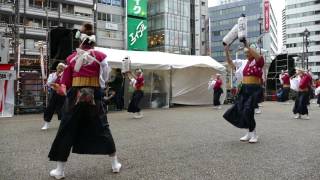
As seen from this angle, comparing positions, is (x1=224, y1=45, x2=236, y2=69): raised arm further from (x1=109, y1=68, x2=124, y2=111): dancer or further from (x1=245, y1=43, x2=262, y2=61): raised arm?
(x1=109, y1=68, x2=124, y2=111): dancer

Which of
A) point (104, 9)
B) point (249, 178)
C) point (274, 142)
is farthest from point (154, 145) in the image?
point (104, 9)

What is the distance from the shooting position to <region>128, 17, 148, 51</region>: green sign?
51.9m

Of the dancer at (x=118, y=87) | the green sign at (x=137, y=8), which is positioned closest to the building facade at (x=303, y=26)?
the green sign at (x=137, y=8)

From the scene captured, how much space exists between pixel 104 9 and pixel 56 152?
49.8 m

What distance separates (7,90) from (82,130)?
10675 mm

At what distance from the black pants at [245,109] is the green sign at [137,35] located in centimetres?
4473

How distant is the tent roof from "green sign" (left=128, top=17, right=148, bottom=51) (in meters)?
30.4

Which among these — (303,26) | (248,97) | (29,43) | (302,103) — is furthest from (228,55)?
(303,26)

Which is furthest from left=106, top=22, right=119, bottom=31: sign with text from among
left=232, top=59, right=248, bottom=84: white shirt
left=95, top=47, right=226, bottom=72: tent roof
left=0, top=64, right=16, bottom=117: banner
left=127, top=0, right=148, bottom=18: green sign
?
left=232, top=59, right=248, bottom=84: white shirt

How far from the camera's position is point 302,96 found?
13008mm

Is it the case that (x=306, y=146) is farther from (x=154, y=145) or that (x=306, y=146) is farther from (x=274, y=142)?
(x=154, y=145)

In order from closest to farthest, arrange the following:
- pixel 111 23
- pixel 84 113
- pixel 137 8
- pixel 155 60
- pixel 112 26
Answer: pixel 84 113, pixel 155 60, pixel 112 26, pixel 111 23, pixel 137 8

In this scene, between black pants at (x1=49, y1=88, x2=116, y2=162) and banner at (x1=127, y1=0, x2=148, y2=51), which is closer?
black pants at (x1=49, y1=88, x2=116, y2=162)

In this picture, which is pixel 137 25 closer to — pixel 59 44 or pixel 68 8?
pixel 68 8
